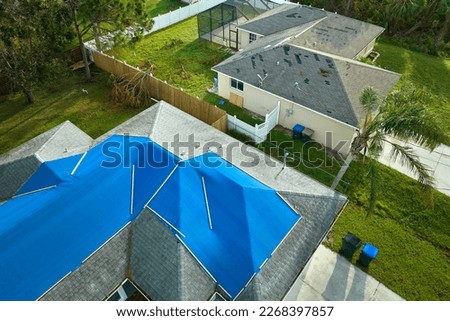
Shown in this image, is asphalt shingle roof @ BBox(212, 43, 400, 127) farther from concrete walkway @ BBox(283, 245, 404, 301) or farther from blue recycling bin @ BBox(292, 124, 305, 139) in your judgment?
concrete walkway @ BBox(283, 245, 404, 301)

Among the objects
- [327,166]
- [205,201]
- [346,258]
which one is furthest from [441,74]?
[205,201]

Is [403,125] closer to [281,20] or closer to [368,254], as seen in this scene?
[368,254]

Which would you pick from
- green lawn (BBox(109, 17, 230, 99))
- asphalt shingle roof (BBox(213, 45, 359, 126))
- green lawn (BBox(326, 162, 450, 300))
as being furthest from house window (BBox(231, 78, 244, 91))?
green lawn (BBox(326, 162, 450, 300))

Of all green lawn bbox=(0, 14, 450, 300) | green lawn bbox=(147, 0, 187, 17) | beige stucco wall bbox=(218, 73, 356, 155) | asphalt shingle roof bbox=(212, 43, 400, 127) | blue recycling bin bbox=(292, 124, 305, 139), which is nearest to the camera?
green lawn bbox=(0, 14, 450, 300)

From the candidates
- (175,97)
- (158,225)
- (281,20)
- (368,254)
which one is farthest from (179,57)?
(368,254)

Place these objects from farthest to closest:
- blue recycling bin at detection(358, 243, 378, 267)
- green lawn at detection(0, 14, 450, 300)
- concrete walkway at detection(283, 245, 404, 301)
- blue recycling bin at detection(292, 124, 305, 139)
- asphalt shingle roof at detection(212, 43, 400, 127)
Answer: blue recycling bin at detection(292, 124, 305, 139) < asphalt shingle roof at detection(212, 43, 400, 127) < green lawn at detection(0, 14, 450, 300) < blue recycling bin at detection(358, 243, 378, 267) < concrete walkway at detection(283, 245, 404, 301)

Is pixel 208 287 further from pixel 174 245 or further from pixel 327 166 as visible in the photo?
pixel 327 166

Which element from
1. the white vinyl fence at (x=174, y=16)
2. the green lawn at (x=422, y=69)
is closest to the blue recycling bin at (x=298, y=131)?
the green lawn at (x=422, y=69)
